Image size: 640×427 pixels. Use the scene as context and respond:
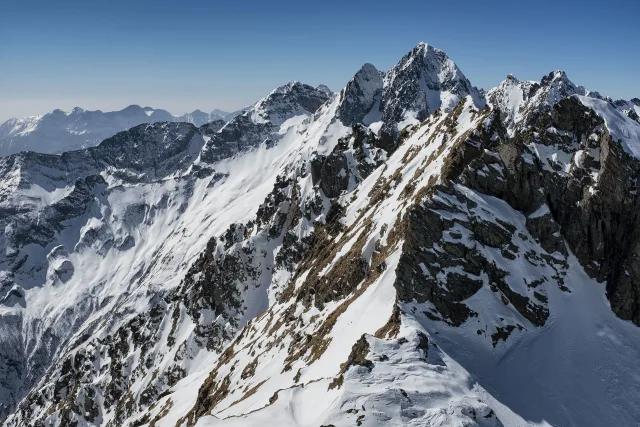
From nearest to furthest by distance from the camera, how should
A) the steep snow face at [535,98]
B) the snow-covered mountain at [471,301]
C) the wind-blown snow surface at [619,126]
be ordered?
the snow-covered mountain at [471,301], the wind-blown snow surface at [619,126], the steep snow face at [535,98]

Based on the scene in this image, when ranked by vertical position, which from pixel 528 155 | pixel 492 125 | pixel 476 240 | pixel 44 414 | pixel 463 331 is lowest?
pixel 44 414

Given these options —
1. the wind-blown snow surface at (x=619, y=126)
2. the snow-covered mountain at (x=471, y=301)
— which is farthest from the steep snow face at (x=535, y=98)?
the wind-blown snow surface at (x=619, y=126)

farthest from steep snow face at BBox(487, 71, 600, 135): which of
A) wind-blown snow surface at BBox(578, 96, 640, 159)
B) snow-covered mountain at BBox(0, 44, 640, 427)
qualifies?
wind-blown snow surface at BBox(578, 96, 640, 159)

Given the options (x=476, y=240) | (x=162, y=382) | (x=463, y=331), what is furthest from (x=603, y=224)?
(x=162, y=382)

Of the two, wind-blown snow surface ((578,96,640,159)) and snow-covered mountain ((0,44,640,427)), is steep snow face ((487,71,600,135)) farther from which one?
wind-blown snow surface ((578,96,640,159))

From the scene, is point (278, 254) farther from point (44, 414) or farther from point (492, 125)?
point (44, 414)

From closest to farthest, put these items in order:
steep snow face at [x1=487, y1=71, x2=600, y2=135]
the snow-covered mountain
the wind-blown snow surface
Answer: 1. the snow-covered mountain
2. the wind-blown snow surface
3. steep snow face at [x1=487, y1=71, x2=600, y2=135]

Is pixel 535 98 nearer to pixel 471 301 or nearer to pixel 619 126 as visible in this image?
pixel 619 126

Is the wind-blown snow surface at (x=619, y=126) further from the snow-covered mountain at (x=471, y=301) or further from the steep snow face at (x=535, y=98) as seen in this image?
the steep snow face at (x=535, y=98)

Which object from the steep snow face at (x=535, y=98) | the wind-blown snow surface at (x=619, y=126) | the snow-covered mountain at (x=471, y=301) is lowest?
the snow-covered mountain at (x=471, y=301)

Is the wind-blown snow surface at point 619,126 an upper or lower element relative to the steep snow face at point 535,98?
lower

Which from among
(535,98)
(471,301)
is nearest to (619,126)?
(471,301)
